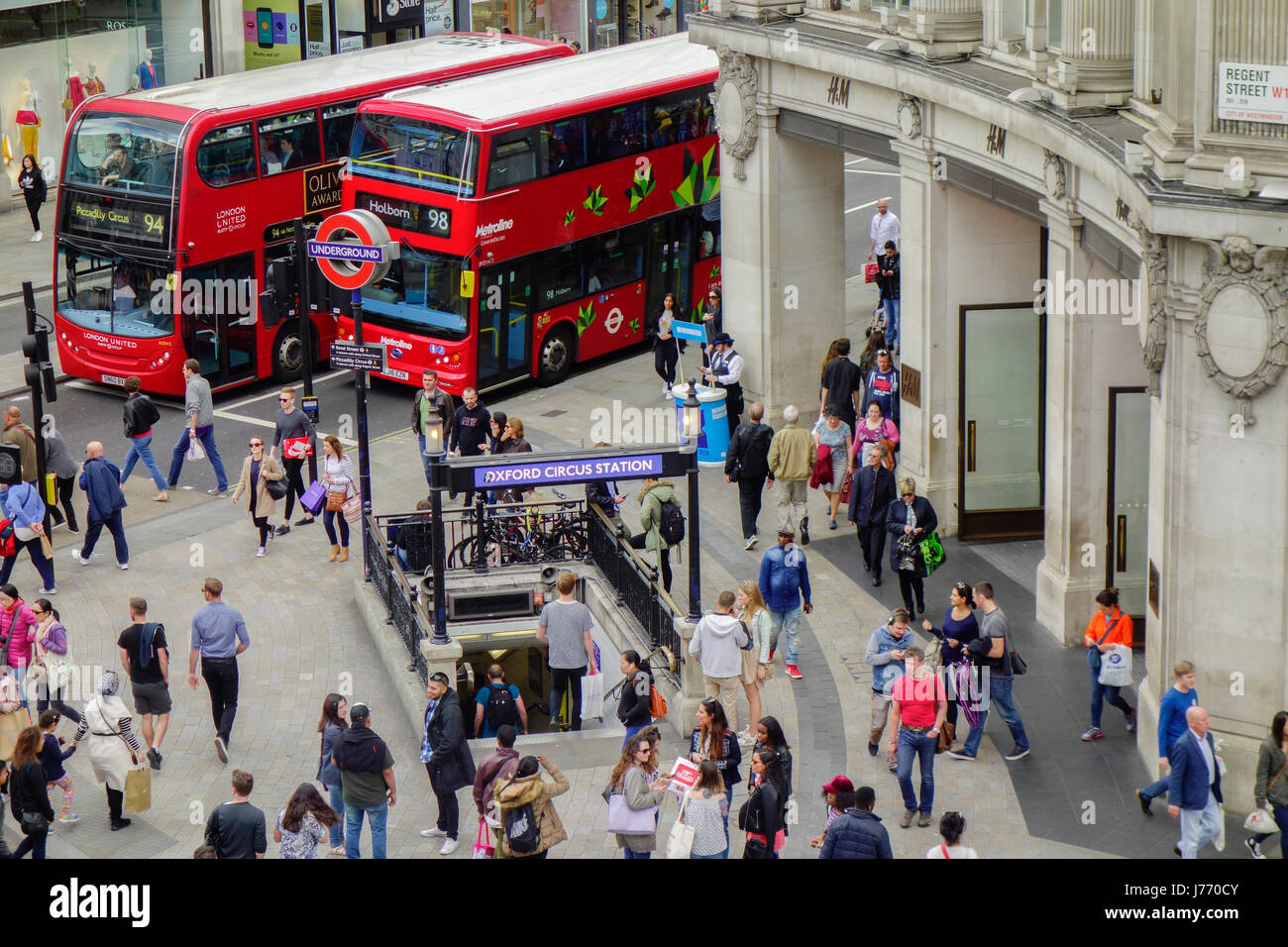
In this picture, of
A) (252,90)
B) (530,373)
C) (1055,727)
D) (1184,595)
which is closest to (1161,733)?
(1184,595)

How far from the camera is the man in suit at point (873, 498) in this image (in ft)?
69.9

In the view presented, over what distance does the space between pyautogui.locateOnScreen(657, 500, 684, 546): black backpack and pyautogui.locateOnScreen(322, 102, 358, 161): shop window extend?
441 inches

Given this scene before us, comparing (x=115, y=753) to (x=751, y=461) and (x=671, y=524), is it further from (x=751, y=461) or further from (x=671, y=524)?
(x=751, y=461)

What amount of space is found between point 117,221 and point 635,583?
1154 cm

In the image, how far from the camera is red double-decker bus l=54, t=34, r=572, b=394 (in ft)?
92.5

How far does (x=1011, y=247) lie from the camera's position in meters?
22.9

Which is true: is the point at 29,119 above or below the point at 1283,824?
above

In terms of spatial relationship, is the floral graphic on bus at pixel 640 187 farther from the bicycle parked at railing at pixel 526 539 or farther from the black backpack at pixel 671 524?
the black backpack at pixel 671 524

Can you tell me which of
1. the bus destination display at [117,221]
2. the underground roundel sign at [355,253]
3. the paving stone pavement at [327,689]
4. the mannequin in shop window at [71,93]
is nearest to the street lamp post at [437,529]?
the paving stone pavement at [327,689]

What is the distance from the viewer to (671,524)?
21.2 m

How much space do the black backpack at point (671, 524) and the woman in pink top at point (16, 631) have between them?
626 cm

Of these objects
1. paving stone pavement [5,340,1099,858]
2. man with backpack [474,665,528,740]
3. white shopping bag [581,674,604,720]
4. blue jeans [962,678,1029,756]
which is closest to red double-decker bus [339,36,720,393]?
paving stone pavement [5,340,1099,858]

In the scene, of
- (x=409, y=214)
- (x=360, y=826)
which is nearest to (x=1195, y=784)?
(x=360, y=826)

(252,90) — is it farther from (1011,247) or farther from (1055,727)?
(1055,727)
